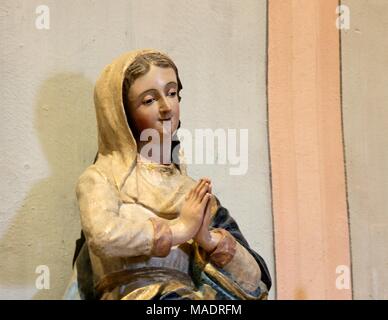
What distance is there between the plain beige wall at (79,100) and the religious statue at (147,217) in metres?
0.33

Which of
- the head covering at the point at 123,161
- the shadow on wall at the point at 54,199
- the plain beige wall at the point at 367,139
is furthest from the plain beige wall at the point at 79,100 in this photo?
the head covering at the point at 123,161

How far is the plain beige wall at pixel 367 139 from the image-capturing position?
2.49 meters

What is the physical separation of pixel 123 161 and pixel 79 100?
53 cm

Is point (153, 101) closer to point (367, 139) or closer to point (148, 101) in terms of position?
point (148, 101)

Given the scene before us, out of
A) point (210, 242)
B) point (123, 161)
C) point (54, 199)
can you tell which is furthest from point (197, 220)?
point (54, 199)

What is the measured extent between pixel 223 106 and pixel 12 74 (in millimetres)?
624

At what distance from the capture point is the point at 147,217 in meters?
1.84

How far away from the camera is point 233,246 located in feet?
6.23

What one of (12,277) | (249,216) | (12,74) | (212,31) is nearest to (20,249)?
(12,277)

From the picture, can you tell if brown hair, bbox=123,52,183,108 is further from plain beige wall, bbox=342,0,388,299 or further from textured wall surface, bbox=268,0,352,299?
plain beige wall, bbox=342,0,388,299

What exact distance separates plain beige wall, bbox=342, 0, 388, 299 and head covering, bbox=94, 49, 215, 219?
2.49 feet

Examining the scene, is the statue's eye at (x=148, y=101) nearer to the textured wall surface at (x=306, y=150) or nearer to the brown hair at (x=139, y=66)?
the brown hair at (x=139, y=66)
